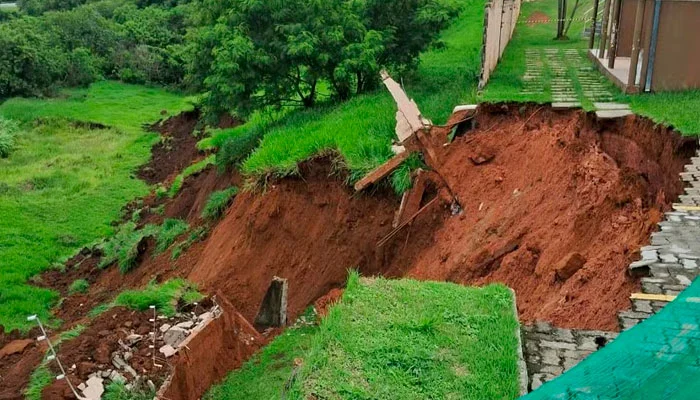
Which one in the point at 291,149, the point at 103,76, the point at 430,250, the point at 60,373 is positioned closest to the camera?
the point at 60,373

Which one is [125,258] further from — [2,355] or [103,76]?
[103,76]

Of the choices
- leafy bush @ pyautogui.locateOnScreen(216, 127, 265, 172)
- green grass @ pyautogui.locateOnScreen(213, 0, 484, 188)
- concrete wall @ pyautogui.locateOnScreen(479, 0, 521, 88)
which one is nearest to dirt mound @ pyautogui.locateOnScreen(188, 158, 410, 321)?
green grass @ pyautogui.locateOnScreen(213, 0, 484, 188)

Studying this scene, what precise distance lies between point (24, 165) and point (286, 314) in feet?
49.8

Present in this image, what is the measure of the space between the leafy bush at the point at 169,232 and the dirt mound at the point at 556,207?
5.64 meters

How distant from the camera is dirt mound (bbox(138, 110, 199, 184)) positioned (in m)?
19.1

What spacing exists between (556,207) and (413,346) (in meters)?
3.48

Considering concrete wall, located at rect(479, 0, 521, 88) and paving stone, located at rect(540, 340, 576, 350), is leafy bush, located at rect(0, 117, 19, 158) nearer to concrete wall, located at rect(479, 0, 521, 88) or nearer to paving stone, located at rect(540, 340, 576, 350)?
concrete wall, located at rect(479, 0, 521, 88)

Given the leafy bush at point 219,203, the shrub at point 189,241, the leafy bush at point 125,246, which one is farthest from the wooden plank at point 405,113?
the leafy bush at point 125,246

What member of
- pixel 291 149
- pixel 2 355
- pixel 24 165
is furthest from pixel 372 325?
pixel 24 165

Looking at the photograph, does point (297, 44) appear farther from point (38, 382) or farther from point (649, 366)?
point (649, 366)

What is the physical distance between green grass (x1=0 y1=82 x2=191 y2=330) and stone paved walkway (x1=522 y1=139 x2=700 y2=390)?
9352mm

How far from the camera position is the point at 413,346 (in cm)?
430

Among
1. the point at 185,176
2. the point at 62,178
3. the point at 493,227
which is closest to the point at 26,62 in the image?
the point at 62,178

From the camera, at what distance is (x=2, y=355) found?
8.76 metres
